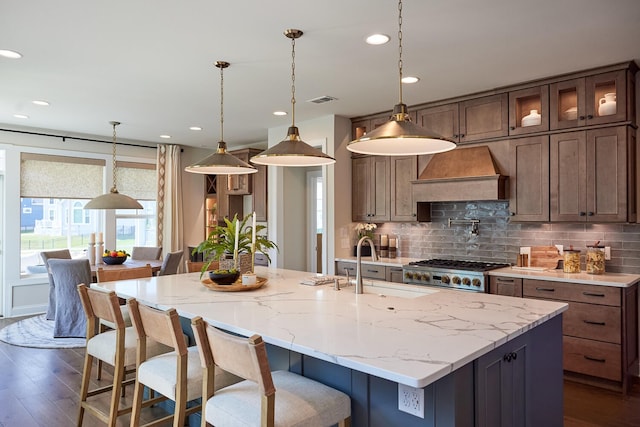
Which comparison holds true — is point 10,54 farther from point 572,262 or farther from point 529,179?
point 572,262

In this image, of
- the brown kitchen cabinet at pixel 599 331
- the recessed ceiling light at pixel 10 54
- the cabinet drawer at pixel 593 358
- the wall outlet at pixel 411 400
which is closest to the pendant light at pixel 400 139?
the wall outlet at pixel 411 400

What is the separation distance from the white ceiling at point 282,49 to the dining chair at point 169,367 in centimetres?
174

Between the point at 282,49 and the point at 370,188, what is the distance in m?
2.54

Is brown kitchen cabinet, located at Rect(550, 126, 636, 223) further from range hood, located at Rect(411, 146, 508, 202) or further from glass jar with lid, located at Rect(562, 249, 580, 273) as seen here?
Result: range hood, located at Rect(411, 146, 508, 202)

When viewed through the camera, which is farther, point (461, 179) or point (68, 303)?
point (68, 303)

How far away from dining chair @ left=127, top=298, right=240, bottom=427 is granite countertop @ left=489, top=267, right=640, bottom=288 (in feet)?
9.01

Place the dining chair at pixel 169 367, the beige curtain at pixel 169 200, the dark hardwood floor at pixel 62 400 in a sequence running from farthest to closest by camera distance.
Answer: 1. the beige curtain at pixel 169 200
2. the dark hardwood floor at pixel 62 400
3. the dining chair at pixel 169 367

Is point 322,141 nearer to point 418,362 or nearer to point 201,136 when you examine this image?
point 201,136

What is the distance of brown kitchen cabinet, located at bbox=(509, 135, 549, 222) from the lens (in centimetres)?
417

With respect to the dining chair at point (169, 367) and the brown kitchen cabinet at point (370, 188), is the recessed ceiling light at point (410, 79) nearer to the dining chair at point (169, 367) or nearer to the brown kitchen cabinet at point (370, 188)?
the brown kitchen cabinet at point (370, 188)

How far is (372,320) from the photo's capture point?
2203 mm

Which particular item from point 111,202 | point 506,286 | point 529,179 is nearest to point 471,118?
point 529,179

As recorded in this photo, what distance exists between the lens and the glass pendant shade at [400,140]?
85.9 inches

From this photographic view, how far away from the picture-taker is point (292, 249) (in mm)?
6359
